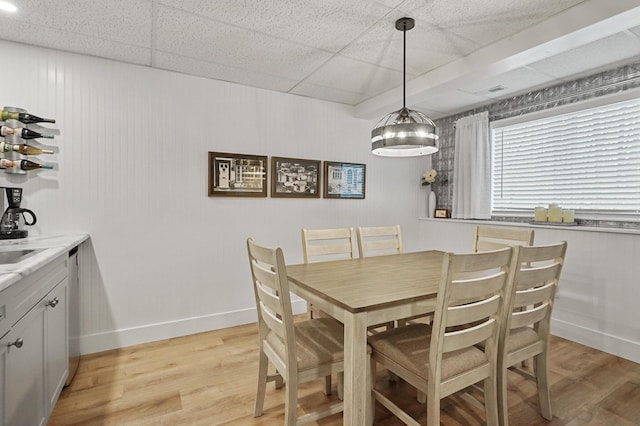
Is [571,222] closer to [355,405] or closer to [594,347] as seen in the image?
[594,347]

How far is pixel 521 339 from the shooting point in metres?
1.73

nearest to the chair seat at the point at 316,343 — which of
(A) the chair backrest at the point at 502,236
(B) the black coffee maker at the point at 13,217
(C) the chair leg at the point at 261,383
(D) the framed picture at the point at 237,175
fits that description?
(C) the chair leg at the point at 261,383

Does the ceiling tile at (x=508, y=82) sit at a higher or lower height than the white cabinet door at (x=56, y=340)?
higher

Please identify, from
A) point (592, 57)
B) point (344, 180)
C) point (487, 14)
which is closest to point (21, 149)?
point (344, 180)

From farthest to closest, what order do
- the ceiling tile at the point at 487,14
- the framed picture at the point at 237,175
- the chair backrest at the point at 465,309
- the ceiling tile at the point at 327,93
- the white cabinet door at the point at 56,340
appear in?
the ceiling tile at the point at 327,93 → the framed picture at the point at 237,175 → the ceiling tile at the point at 487,14 → the white cabinet door at the point at 56,340 → the chair backrest at the point at 465,309

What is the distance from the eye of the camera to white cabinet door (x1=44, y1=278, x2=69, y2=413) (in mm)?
1644

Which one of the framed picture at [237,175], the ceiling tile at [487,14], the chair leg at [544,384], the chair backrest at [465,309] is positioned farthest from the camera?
the framed picture at [237,175]

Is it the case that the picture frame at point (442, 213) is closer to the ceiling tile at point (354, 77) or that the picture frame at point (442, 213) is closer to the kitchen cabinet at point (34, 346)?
the ceiling tile at point (354, 77)

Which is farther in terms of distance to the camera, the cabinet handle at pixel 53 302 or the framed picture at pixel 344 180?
the framed picture at pixel 344 180

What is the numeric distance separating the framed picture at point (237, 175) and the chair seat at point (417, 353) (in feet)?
6.60

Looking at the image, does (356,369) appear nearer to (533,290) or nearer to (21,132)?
(533,290)

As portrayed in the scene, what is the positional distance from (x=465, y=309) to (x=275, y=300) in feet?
2.74

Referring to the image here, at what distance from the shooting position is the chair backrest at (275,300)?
1425 millimetres

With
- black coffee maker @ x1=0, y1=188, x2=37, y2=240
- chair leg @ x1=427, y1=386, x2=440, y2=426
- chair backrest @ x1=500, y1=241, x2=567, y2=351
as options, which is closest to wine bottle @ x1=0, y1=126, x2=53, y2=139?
black coffee maker @ x1=0, y1=188, x2=37, y2=240
